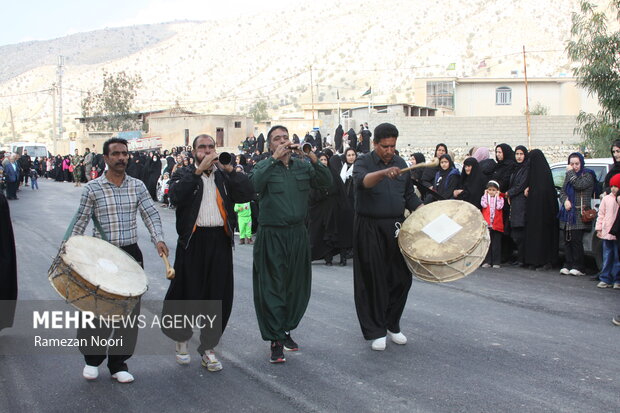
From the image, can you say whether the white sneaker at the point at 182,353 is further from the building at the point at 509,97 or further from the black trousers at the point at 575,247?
the building at the point at 509,97

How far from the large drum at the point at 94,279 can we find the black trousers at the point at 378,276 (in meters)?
Answer: 2.14

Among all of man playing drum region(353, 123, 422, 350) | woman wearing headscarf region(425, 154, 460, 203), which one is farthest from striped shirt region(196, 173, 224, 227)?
woman wearing headscarf region(425, 154, 460, 203)

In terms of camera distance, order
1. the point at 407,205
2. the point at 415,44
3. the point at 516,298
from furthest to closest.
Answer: the point at 415,44 → the point at 516,298 → the point at 407,205

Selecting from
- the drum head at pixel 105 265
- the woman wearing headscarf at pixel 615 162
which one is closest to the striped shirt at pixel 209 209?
the drum head at pixel 105 265

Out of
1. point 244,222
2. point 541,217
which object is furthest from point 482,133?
point 541,217

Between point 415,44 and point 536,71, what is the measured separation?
67.0 ft

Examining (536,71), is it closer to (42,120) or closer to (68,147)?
(68,147)

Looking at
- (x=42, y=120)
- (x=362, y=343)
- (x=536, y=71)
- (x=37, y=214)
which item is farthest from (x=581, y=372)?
(x=42, y=120)

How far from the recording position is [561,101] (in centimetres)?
5044

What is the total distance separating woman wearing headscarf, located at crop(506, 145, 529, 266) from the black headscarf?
501 millimetres

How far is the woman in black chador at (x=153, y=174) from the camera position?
28.2 meters

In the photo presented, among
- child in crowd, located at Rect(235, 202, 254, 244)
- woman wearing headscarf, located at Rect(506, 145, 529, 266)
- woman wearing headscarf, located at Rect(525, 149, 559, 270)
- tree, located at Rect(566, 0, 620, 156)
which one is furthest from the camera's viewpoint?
tree, located at Rect(566, 0, 620, 156)

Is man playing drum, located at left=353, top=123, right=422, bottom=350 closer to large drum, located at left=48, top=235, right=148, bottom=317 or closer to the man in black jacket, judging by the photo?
the man in black jacket

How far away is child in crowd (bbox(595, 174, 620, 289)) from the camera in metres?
9.52
